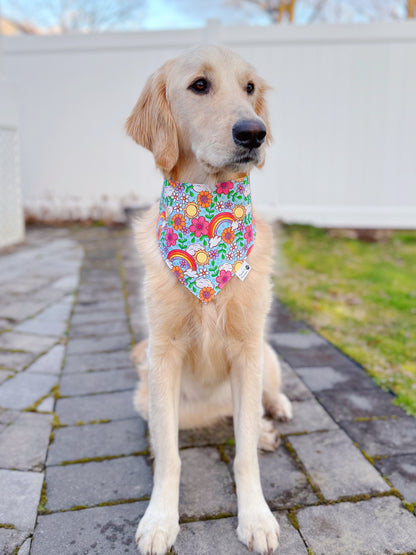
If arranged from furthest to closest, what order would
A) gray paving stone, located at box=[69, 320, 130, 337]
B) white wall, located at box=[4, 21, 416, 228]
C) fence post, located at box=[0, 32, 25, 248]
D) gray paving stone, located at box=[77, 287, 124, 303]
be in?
1. white wall, located at box=[4, 21, 416, 228]
2. fence post, located at box=[0, 32, 25, 248]
3. gray paving stone, located at box=[77, 287, 124, 303]
4. gray paving stone, located at box=[69, 320, 130, 337]

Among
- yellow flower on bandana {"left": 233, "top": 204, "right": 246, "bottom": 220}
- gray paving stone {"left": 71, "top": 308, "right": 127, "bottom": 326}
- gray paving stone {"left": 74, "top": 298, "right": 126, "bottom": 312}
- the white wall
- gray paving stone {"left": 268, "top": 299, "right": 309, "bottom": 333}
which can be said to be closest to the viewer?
yellow flower on bandana {"left": 233, "top": 204, "right": 246, "bottom": 220}

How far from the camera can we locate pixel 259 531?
1.68m

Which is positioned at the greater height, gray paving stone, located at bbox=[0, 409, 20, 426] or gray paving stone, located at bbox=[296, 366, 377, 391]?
gray paving stone, located at bbox=[296, 366, 377, 391]

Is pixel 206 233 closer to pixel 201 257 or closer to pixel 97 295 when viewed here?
pixel 201 257

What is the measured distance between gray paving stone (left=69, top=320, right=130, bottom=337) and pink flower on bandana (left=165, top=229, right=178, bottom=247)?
182 cm

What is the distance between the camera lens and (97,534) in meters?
1.71

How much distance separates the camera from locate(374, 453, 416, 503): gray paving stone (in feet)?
6.29

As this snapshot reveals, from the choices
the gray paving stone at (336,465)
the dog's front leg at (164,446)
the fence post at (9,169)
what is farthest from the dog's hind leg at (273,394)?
the fence post at (9,169)

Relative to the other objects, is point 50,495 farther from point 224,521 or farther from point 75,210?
point 75,210

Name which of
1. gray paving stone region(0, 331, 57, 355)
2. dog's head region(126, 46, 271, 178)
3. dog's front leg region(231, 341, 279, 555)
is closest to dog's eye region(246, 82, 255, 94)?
dog's head region(126, 46, 271, 178)

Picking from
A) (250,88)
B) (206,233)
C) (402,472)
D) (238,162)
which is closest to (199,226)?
(206,233)

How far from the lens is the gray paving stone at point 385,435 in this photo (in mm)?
2199

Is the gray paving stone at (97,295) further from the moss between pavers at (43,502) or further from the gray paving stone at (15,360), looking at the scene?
the moss between pavers at (43,502)

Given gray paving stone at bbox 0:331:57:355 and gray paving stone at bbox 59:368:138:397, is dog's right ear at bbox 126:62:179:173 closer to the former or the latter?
gray paving stone at bbox 59:368:138:397
